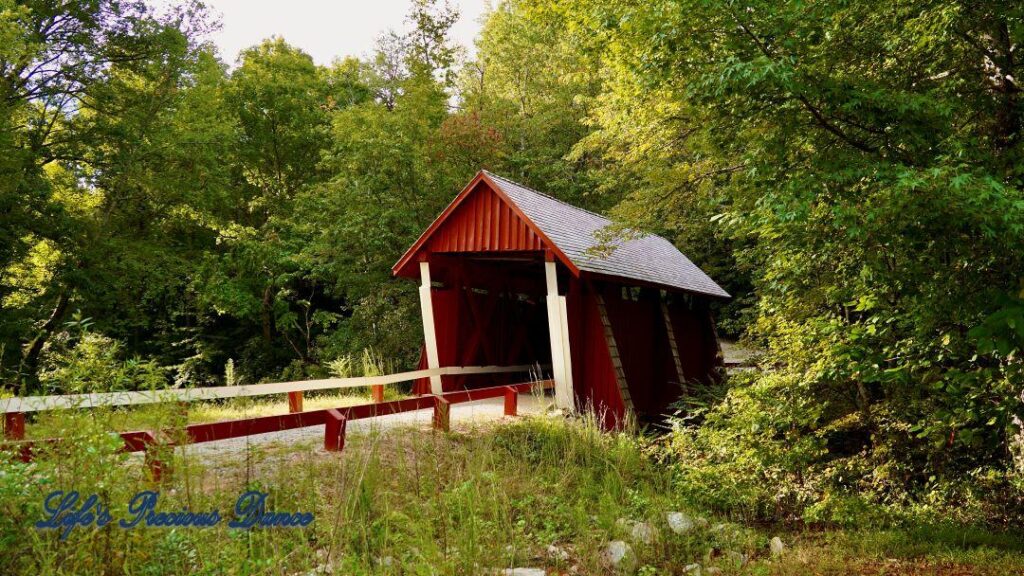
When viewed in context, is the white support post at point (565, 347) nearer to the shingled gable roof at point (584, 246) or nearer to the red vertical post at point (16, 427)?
the shingled gable roof at point (584, 246)

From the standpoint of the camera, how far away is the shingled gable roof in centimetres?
858

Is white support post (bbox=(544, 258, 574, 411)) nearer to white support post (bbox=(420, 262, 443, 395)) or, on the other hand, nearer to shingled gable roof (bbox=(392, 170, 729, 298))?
shingled gable roof (bbox=(392, 170, 729, 298))

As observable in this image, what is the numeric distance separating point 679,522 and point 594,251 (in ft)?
12.0

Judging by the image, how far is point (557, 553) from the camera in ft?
14.1

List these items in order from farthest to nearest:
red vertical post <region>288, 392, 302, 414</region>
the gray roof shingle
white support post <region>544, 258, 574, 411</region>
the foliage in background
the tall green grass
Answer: the gray roof shingle
white support post <region>544, 258, 574, 411</region>
red vertical post <region>288, 392, 302, 414</region>
the foliage in background
the tall green grass

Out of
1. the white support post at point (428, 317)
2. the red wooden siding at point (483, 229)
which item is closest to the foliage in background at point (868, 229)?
the red wooden siding at point (483, 229)

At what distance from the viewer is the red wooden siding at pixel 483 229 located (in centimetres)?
893

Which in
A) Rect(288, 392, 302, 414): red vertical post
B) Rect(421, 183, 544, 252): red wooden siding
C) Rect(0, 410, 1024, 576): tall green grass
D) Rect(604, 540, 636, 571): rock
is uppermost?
Rect(421, 183, 544, 252): red wooden siding

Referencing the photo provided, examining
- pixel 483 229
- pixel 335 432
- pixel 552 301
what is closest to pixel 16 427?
pixel 335 432

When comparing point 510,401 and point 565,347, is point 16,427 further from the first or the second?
point 565,347

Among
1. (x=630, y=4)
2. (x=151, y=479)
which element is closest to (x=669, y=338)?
(x=630, y=4)

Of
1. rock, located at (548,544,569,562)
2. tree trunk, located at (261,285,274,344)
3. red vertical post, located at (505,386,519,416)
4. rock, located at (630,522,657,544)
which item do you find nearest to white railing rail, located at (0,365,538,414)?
red vertical post, located at (505,386,519,416)

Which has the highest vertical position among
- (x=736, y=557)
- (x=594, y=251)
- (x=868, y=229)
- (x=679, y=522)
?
(x=594, y=251)

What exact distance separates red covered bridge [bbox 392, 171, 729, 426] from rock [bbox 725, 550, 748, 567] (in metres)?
3.32
